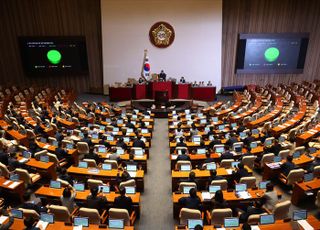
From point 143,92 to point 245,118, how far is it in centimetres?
825

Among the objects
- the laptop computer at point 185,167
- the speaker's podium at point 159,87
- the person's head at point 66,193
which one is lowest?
the laptop computer at point 185,167

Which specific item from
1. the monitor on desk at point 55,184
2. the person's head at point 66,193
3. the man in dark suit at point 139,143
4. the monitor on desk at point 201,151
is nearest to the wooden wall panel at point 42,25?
the man in dark suit at point 139,143

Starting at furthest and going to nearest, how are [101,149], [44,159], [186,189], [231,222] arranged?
[101,149]
[44,159]
[186,189]
[231,222]

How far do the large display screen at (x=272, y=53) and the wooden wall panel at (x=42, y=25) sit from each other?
11231mm

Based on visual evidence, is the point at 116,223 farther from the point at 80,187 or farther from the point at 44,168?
the point at 44,168

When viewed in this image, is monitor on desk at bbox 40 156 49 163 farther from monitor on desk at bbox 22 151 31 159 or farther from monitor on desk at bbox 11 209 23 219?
monitor on desk at bbox 11 209 23 219

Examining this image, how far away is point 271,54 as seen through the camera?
853 inches

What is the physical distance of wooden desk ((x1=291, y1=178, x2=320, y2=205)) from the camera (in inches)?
289

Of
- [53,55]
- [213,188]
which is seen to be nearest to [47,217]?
[213,188]

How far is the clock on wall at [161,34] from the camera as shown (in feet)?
67.1

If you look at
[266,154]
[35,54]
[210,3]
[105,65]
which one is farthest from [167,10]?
[266,154]

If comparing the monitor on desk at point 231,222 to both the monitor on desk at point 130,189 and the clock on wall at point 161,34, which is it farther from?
the clock on wall at point 161,34

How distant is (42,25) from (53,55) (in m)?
2.38

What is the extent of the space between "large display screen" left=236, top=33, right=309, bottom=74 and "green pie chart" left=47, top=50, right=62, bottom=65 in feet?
45.1
